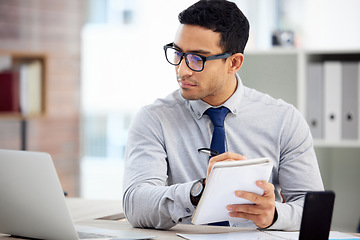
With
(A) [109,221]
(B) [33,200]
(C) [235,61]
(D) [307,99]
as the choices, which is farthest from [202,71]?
(D) [307,99]

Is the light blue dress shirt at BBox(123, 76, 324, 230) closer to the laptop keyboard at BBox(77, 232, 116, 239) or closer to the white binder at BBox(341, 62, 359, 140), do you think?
the laptop keyboard at BBox(77, 232, 116, 239)

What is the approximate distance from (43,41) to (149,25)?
0.83 m

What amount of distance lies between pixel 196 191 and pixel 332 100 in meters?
1.50

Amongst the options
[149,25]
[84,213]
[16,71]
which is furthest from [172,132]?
[149,25]

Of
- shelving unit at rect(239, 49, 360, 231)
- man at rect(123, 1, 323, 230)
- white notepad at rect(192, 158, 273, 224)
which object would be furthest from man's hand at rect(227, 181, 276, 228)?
shelving unit at rect(239, 49, 360, 231)

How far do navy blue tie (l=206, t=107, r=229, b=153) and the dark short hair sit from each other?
189 millimetres

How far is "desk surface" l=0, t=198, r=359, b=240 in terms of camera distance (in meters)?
1.37

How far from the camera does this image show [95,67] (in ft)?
14.3

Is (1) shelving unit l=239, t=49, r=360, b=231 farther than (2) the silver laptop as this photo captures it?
Yes

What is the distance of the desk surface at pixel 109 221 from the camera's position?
1.37 meters

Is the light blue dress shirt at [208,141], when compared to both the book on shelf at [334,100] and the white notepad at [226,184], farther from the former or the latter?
the book on shelf at [334,100]

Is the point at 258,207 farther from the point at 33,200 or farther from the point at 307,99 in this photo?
the point at 307,99

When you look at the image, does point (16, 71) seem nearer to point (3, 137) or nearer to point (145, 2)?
point (3, 137)

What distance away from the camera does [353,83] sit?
2607 millimetres
